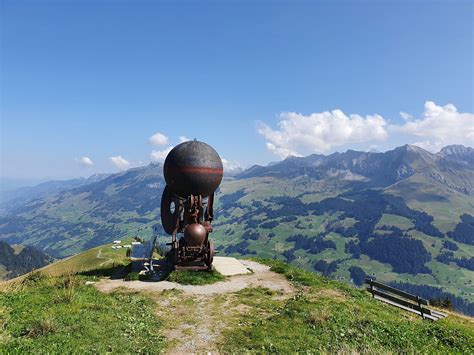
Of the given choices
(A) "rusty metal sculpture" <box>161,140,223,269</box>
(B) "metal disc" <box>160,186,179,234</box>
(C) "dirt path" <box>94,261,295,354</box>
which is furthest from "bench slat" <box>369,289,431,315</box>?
(B) "metal disc" <box>160,186,179,234</box>

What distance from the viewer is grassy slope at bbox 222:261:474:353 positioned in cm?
1284

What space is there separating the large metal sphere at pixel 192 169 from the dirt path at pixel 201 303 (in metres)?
7.57

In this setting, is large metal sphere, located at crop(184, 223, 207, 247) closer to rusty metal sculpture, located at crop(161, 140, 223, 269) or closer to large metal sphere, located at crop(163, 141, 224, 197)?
rusty metal sculpture, located at crop(161, 140, 223, 269)

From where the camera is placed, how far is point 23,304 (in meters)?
14.9

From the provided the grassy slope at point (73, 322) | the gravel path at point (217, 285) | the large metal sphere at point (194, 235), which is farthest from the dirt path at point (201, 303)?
the large metal sphere at point (194, 235)

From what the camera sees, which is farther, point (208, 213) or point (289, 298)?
point (208, 213)

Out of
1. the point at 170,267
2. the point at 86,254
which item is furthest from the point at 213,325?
the point at 86,254

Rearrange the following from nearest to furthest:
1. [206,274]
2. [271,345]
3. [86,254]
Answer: [271,345], [206,274], [86,254]

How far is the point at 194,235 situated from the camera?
26344 millimetres

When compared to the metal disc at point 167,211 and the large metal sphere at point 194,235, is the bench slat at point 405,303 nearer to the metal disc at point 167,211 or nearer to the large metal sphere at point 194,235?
the large metal sphere at point 194,235

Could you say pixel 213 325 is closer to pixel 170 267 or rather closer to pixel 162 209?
pixel 170 267

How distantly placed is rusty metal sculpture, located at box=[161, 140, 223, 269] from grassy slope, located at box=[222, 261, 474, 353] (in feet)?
29.4

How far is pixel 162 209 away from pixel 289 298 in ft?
46.9

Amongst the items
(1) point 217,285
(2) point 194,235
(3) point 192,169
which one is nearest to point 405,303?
(1) point 217,285
